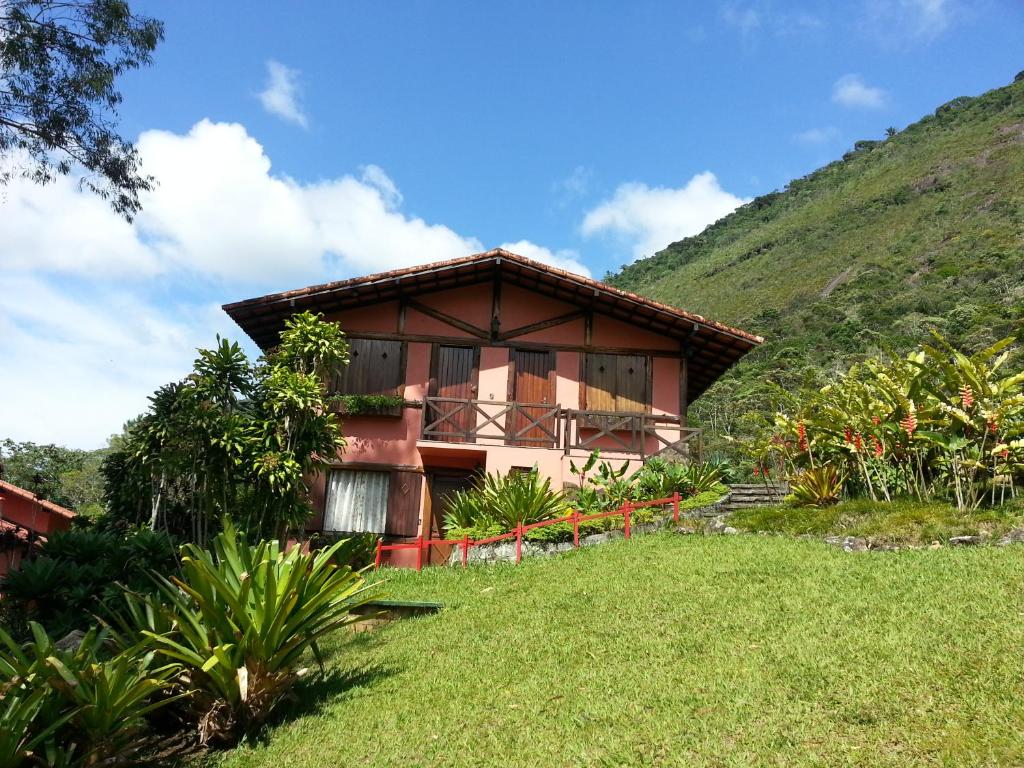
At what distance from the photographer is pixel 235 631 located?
19.5 ft

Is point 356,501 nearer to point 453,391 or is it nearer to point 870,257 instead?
point 453,391

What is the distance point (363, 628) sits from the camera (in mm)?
9109

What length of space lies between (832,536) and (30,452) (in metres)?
32.9

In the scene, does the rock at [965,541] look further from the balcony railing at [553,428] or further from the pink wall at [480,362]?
the pink wall at [480,362]

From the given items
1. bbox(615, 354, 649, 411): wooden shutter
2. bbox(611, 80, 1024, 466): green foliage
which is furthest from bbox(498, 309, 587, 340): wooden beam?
bbox(611, 80, 1024, 466): green foliage

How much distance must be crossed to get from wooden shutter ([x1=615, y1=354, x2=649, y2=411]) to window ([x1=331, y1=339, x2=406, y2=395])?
4436 millimetres

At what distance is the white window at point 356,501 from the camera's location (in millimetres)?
15312

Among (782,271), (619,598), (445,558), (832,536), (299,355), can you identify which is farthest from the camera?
(782,271)

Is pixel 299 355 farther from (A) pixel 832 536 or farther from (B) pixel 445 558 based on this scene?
(A) pixel 832 536

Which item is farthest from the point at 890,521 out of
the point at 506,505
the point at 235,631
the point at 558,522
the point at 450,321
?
the point at 450,321

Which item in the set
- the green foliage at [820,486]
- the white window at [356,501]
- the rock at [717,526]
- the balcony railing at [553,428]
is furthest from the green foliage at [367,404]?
the green foliage at [820,486]

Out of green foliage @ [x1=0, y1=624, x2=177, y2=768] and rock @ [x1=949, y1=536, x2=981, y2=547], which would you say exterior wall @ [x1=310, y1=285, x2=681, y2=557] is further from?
green foliage @ [x1=0, y1=624, x2=177, y2=768]

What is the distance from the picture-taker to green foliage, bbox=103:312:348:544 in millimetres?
11883

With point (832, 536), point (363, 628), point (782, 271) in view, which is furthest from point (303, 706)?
point (782, 271)
